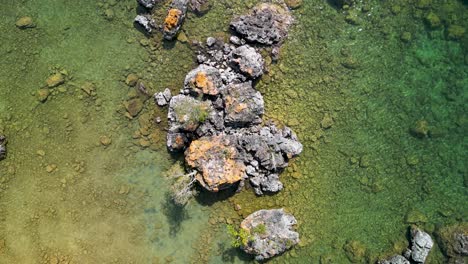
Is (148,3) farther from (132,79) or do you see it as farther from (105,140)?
(105,140)

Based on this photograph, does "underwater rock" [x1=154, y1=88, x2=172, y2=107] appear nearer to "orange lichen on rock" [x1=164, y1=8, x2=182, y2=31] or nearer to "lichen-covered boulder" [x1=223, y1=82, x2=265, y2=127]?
"lichen-covered boulder" [x1=223, y1=82, x2=265, y2=127]

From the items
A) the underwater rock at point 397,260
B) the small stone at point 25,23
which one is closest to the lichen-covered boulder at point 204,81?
the small stone at point 25,23

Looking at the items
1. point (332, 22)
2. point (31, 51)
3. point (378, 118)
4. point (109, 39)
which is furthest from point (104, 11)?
point (378, 118)

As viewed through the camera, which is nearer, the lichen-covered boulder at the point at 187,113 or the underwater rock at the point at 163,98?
the lichen-covered boulder at the point at 187,113

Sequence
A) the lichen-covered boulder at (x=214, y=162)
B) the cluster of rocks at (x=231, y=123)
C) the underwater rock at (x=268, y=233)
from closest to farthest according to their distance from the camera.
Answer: the lichen-covered boulder at (x=214, y=162) < the cluster of rocks at (x=231, y=123) < the underwater rock at (x=268, y=233)

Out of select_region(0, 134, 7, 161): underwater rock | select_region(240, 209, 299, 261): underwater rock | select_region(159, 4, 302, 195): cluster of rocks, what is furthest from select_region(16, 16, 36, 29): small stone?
select_region(240, 209, 299, 261): underwater rock

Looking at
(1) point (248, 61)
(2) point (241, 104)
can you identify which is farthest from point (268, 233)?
(1) point (248, 61)

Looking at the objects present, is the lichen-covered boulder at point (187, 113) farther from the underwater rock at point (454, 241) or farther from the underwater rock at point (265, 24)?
the underwater rock at point (454, 241)
